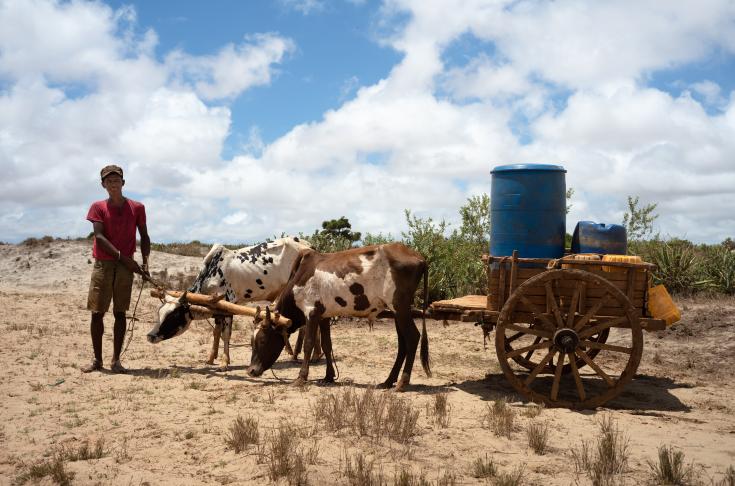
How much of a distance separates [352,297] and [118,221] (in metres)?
3.40

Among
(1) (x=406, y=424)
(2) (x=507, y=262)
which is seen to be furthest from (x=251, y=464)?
(2) (x=507, y=262)

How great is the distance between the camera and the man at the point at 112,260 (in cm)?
823

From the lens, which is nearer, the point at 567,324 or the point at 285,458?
the point at 285,458

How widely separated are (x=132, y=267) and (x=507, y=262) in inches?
193

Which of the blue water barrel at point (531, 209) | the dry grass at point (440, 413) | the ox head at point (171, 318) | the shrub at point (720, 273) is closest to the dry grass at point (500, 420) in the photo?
the dry grass at point (440, 413)

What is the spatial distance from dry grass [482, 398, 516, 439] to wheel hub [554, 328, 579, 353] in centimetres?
96

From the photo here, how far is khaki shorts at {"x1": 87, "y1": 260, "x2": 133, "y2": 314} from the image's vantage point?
27.1ft

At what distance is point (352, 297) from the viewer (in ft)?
25.3

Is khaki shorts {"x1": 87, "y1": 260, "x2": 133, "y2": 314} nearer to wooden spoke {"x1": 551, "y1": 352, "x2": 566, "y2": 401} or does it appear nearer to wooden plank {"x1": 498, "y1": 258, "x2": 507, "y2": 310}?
wooden plank {"x1": 498, "y1": 258, "x2": 507, "y2": 310}

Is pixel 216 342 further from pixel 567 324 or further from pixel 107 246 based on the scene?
pixel 567 324

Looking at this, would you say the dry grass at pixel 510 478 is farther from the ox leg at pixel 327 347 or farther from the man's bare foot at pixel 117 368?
the man's bare foot at pixel 117 368

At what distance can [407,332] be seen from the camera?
24.7 ft

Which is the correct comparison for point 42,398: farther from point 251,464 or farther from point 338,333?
point 338,333

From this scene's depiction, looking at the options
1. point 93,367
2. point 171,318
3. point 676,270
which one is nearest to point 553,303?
point 171,318
